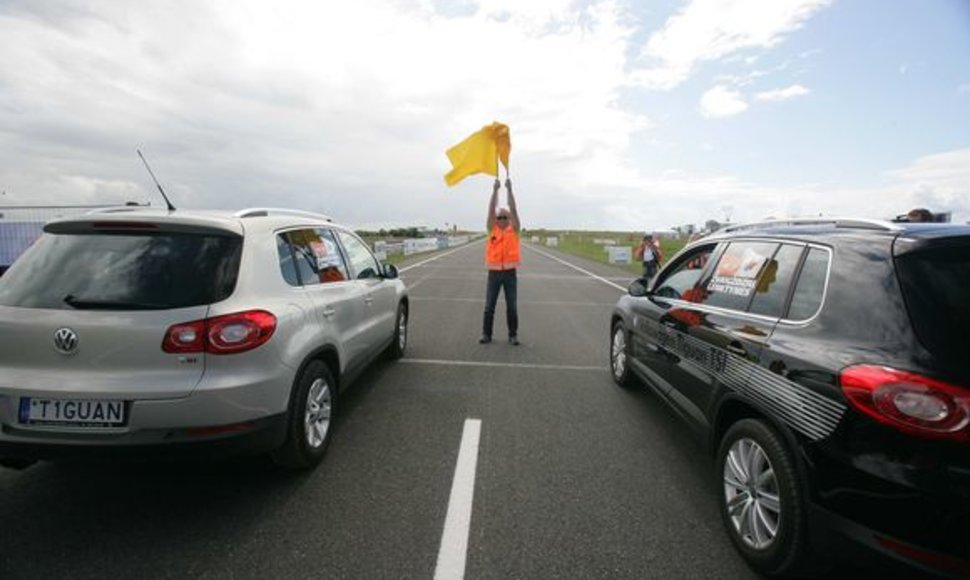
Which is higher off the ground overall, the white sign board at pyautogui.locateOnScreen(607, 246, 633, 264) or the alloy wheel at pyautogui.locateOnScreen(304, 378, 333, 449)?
the alloy wheel at pyautogui.locateOnScreen(304, 378, 333, 449)

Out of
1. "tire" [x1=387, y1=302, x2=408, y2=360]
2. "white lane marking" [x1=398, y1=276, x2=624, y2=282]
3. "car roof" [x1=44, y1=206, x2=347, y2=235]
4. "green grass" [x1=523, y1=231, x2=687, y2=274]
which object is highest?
"car roof" [x1=44, y1=206, x2=347, y2=235]

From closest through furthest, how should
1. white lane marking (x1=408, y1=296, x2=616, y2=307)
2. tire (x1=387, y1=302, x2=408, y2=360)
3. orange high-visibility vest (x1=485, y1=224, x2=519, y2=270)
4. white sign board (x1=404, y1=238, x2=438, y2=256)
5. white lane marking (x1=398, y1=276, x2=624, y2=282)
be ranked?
tire (x1=387, y1=302, x2=408, y2=360) < orange high-visibility vest (x1=485, y1=224, x2=519, y2=270) < white lane marking (x1=408, y1=296, x2=616, y2=307) < white lane marking (x1=398, y1=276, x2=624, y2=282) < white sign board (x1=404, y1=238, x2=438, y2=256)

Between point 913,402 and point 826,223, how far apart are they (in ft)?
4.68

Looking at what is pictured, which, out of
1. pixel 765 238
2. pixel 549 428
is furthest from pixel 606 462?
pixel 765 238

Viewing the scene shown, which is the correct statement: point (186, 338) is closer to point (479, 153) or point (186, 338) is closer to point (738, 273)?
point (738, 273)

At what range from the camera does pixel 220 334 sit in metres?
3.01

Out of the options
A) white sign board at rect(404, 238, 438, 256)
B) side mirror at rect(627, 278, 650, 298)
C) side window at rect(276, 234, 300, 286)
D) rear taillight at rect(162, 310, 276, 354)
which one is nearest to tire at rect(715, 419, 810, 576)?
side mirror at rect(627, 278, 650, 298)

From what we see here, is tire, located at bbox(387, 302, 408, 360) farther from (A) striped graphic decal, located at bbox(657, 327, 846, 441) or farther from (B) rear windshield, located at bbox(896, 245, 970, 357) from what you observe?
(B) rear windshield, located at bbox(896, 245, 970, 357)

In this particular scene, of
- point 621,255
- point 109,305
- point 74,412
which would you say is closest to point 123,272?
point 109,305

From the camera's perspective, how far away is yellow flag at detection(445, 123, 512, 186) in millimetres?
8180

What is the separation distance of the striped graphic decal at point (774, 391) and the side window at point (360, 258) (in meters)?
3.09

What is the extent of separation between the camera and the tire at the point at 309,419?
3430 millimetres

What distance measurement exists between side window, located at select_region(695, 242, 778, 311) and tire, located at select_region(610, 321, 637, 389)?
169 centimetres

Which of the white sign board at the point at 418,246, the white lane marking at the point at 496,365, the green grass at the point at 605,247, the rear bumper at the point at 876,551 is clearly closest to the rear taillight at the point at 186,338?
the rear bumper at the point at 876,551
